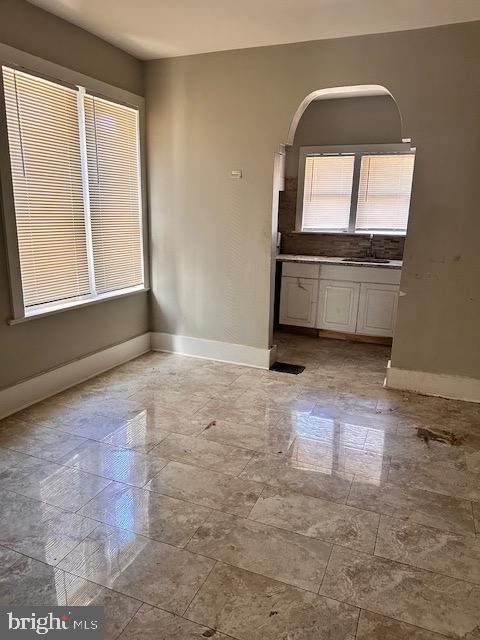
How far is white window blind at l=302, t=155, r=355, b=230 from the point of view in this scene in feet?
17.0

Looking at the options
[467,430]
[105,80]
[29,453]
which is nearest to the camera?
[29,453]

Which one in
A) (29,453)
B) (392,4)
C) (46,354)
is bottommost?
(29,453)

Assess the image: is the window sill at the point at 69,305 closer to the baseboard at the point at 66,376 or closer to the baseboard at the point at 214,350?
the baseboard at the point at 66,376

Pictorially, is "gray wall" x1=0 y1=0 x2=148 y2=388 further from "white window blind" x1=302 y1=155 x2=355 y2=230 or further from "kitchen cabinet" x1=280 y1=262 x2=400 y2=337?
"white window blind" x1=302 y1=155 x2=355 y2=230

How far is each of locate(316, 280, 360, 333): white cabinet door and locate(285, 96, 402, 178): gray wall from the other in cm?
173

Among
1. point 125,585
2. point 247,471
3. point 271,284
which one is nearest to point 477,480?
point 247,471

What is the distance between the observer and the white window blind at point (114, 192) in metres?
3.52

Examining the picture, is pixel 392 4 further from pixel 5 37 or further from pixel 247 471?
pixel 247 471

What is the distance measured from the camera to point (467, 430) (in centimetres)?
296

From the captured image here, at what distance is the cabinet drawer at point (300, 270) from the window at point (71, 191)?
1.85 m

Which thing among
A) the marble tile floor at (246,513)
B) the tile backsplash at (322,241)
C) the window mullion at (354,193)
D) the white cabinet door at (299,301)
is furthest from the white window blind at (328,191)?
the marble tile floor at (246,513)

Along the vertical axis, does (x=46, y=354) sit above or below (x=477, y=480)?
above

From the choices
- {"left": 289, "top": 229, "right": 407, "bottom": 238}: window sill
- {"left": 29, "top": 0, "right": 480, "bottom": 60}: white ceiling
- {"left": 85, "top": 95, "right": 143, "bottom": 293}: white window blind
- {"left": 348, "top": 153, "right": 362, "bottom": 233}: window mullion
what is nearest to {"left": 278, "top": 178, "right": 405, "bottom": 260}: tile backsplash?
{"left": 289, "top": 229, "right": 407, "bottom": 238}: window sill

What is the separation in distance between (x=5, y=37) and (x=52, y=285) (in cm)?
163
